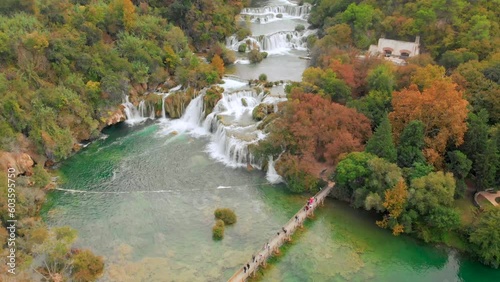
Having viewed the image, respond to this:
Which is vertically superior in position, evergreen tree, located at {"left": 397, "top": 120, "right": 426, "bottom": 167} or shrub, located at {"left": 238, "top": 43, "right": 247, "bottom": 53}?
shrub, located at {"left": 238, "top": 43, "right": 247, "bottom": 53}

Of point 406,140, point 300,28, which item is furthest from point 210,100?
point 300,28

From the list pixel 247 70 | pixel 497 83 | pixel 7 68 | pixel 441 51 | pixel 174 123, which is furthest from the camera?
pixel 247 70

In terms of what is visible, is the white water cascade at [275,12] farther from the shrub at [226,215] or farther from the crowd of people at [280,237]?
the shrub at [226,215]

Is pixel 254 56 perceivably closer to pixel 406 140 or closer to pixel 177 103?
pixel 177 103

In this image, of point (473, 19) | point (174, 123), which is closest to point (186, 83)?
point (174, 123)

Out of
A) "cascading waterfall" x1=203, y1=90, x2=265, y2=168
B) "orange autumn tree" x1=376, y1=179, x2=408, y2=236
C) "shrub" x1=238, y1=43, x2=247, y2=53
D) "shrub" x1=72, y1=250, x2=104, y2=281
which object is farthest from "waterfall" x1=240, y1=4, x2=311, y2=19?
"shrub" x1=72, y1=250, x2=104, y2=281

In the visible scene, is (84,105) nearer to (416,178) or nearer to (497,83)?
(416,178)

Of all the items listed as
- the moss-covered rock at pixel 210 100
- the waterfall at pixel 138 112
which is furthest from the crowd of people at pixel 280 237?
the waterfall at pixel 138 112

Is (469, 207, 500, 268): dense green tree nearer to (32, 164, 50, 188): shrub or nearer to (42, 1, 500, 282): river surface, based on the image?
(42, 1, 500, 282): river surface
